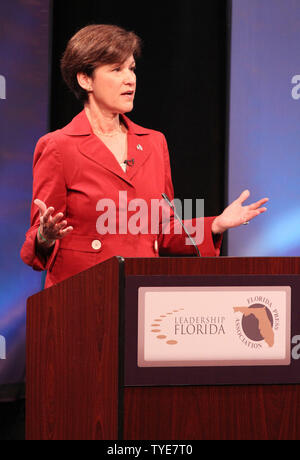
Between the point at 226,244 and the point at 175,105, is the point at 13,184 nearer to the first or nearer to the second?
the point at 175,105

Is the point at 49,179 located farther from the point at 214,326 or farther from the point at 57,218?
the point at 214,326

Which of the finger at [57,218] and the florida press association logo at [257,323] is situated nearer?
the florida press association logo at [257,323]

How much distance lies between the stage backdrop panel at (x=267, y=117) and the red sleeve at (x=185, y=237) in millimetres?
869

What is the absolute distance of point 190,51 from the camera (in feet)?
10.3

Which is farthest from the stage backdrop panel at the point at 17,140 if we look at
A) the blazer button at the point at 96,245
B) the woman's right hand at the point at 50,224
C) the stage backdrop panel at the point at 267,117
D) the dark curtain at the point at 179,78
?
the woman's right hand at the point at 50,224

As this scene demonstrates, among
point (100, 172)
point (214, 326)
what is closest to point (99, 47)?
point (100, 172)

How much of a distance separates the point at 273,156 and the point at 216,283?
2020 mm

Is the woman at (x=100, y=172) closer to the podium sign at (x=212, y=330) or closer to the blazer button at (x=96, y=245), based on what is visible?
the blazer button at (x=96, y=245)

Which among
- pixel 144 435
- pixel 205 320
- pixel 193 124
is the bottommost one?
pixel 144 435

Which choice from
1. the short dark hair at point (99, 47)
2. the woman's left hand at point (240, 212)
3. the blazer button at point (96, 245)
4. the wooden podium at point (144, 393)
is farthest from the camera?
the short dark hair at point (99, 47)

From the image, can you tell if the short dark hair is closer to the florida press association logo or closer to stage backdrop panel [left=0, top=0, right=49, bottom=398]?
stage backdrop panel [left=0, top=0, right=49, bottom=398]

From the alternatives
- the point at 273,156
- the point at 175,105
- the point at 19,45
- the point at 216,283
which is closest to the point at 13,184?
the point at 19,45

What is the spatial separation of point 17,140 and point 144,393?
2184 millimetres

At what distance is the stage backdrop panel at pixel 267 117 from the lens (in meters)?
3.16
